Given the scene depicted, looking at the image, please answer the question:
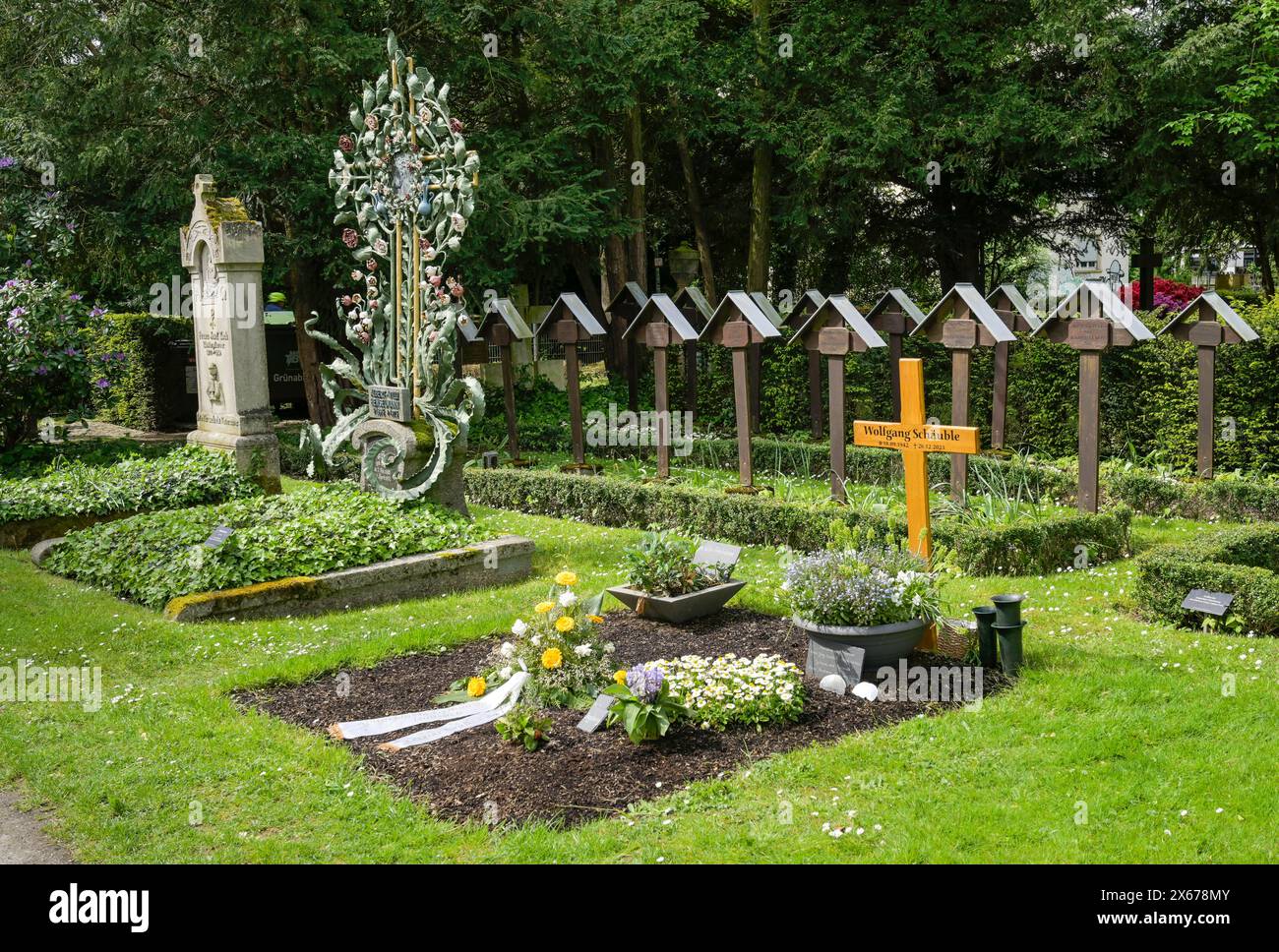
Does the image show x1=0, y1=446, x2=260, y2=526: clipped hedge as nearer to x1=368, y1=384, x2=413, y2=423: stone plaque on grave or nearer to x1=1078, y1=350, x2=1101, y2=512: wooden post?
x1=368, y1=384, x2=413, y2=423: stone plaque on grave

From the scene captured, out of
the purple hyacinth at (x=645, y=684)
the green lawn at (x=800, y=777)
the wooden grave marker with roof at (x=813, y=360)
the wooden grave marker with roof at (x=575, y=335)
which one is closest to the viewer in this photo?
the green lawn at (x=800, y=777)

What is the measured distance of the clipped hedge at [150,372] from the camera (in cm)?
1953

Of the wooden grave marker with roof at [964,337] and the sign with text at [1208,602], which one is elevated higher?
the wooden grave marker with roof at [964,337]

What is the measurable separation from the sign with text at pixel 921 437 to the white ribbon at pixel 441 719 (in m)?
3.01

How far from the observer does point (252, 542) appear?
938cm

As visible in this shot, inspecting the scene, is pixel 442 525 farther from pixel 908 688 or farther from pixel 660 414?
pixel 908 688

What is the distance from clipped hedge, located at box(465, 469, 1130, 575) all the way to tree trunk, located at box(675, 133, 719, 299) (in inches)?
Answer: 340

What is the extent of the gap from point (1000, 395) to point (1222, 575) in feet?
18.1

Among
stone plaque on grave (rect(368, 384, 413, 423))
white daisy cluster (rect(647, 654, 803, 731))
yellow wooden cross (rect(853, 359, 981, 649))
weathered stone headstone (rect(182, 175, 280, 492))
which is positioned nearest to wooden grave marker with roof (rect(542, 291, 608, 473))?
stone plaque on grave (rect(368, 384, 413, 423))

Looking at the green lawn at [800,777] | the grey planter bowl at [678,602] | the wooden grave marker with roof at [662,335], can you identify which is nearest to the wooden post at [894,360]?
the wooden grave marker with roof at [662,335]

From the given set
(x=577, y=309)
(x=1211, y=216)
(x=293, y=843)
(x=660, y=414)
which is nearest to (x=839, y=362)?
(x=660, y=414)

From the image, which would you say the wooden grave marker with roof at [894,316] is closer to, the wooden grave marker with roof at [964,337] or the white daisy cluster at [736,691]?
the wooden grave marker with roof at [964,337]

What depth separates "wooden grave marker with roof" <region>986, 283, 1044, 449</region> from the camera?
509 inches

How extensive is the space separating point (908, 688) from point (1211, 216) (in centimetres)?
1463
